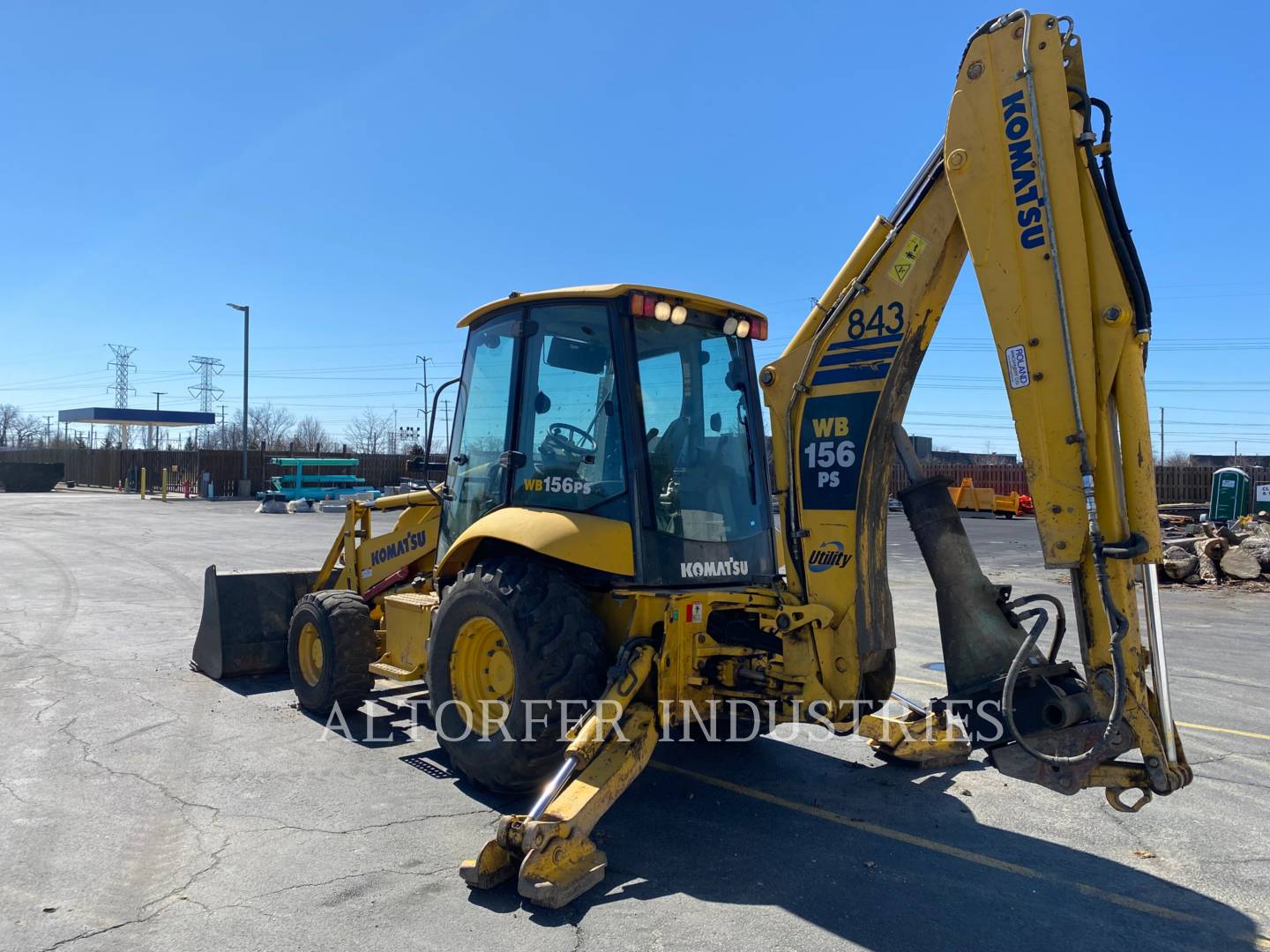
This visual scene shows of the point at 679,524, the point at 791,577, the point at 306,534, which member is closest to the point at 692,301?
the point at 679,524

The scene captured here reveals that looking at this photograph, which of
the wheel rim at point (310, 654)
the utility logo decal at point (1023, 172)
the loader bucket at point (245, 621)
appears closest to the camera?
the utility logo decal at point (1023, 172)

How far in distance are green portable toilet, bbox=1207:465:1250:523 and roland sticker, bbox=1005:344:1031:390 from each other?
21184mm

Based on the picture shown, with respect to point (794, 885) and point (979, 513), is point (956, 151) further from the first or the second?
point (979, 513)

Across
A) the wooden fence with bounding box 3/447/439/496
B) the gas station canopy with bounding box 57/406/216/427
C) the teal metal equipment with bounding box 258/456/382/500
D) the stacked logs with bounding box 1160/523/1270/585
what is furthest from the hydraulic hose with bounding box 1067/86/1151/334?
the gas station canopy with bounding box 57/406/216/427

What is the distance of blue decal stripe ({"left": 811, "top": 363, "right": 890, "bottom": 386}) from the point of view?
452cm

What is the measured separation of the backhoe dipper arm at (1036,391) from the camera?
12.3 feet

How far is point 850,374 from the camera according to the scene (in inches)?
183

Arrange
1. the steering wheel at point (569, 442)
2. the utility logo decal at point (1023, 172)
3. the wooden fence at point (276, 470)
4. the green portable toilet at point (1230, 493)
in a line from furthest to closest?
the wooden fence at point (276, 470) < the green portable toilet at point (1230, 493) < the steering wheel at point (569, 442) < the utility logo decal at point (1023, 172)

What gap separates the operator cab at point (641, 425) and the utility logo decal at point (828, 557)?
609mm

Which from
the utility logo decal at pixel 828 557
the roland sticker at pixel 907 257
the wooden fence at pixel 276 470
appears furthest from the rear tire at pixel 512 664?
the wooden fence at pixel 276 470

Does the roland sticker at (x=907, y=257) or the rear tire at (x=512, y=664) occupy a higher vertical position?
the roland sticker at (x=907, y=257)

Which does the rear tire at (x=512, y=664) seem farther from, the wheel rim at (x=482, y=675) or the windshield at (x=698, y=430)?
the windshield at (x=698, y=430)

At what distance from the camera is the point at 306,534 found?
22734 mm

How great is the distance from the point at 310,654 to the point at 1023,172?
575cm
